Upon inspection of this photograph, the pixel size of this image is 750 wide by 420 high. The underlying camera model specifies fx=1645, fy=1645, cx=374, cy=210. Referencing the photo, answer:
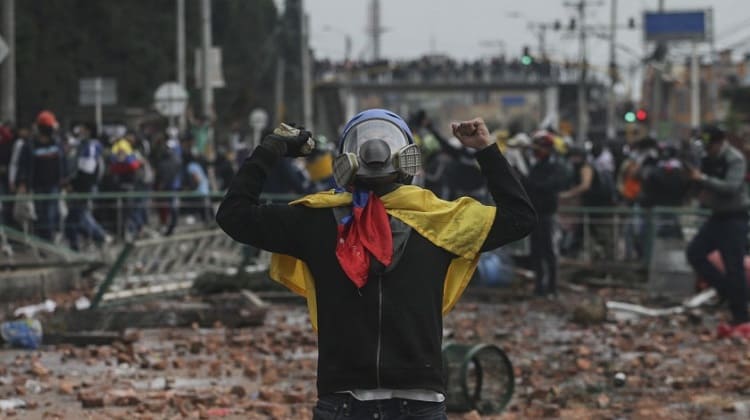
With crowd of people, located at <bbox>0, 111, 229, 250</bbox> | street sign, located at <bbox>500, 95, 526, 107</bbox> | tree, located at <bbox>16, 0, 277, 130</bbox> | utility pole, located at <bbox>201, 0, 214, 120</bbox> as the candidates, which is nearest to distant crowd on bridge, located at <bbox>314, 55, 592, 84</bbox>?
street sign, located at <bbox>500, 95, 526, 107</bbox>

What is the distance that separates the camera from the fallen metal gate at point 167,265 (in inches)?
616

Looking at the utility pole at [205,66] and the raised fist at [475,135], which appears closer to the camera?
the raised fist at [475,135]

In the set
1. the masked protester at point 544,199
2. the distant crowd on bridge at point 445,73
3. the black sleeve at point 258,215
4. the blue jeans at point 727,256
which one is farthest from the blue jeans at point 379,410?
the distant crowd on bridge at point 445,73

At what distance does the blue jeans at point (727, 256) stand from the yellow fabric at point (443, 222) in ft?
29.7

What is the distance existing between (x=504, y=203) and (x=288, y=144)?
73 centimetres

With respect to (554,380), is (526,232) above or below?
above

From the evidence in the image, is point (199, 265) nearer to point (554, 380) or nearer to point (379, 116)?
point (554, 380)

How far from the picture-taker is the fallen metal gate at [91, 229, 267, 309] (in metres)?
15.6

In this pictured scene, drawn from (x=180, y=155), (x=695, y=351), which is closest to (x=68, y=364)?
(x=695, y=351)

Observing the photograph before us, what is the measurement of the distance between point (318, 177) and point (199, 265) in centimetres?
448

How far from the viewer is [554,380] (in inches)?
445

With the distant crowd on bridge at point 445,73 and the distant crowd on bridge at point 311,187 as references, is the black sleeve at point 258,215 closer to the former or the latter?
the distant crowd on bridge at point 311,187

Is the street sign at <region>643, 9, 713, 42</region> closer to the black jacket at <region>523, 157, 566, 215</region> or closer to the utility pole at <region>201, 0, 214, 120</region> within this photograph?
the utility pole at <region>201, 0, 214, 120</region>

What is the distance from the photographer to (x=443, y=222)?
5215 millimetres
